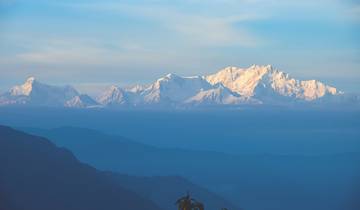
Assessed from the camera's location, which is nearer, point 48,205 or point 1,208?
point 1,208

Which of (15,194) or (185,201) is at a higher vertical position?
(15,194)

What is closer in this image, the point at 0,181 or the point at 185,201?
the point at 185,201

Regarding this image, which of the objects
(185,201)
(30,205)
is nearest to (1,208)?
(30,205)

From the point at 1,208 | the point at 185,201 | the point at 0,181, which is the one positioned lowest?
the point at 185,201

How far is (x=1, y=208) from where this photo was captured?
151 meters

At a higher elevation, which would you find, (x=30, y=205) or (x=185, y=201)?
(x=30, y=205)

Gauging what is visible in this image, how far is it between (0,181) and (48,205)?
42.4 ft

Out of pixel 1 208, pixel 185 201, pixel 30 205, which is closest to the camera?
pixel 185 201

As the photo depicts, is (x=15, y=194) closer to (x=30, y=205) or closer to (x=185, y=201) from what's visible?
(x=30, y=205)

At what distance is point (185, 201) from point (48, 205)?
146 m

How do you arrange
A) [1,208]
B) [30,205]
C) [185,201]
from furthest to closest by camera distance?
[30,205] < [1,208] < [185,201]

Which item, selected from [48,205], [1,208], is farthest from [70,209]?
[1,208]

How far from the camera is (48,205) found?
7781 inches

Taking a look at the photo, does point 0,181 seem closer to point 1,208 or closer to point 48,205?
point 48,205
